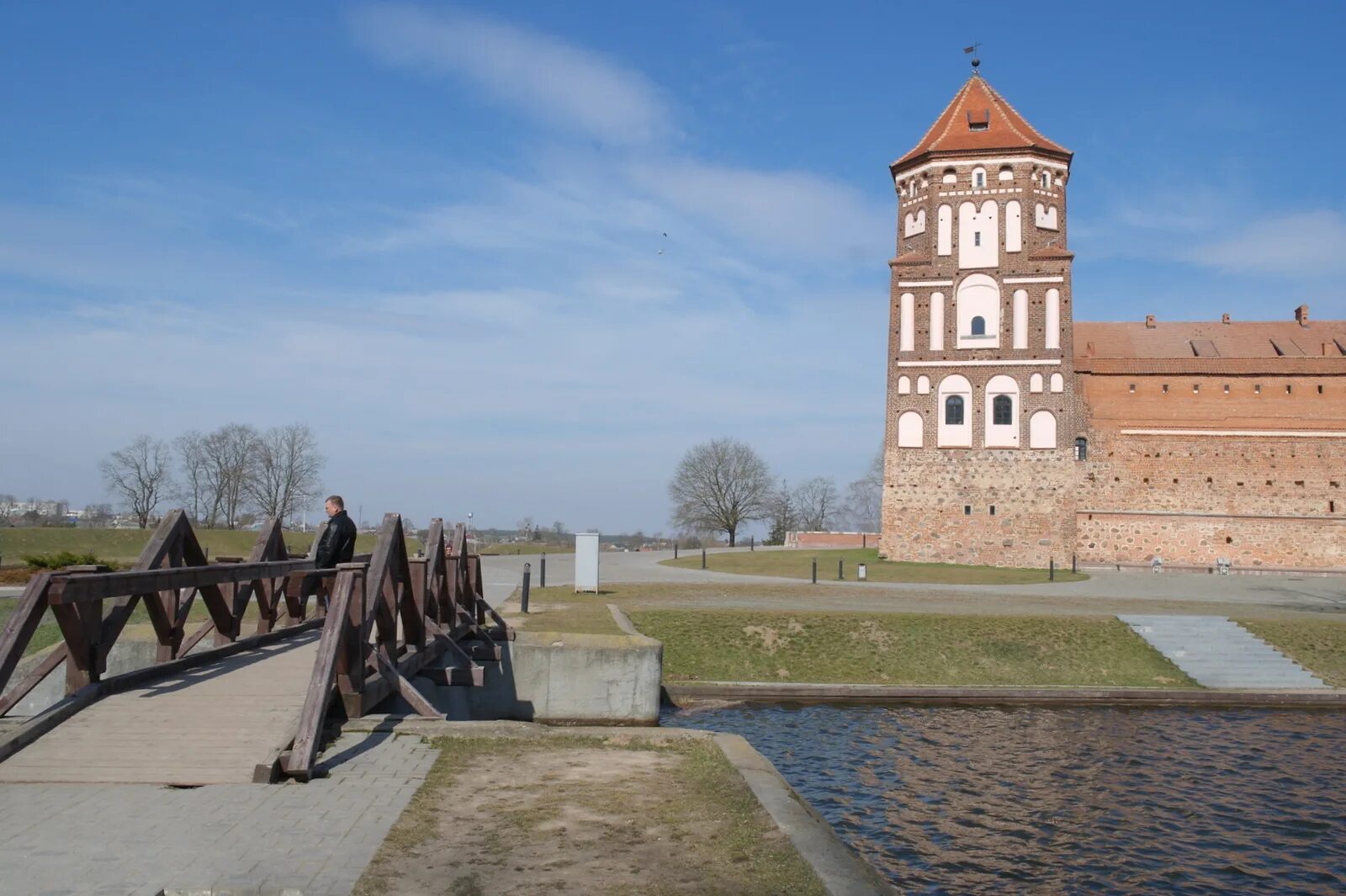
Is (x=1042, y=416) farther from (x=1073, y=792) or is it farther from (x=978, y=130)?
(x=1073, y=792)

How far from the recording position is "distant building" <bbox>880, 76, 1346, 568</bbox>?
41031 millimetres

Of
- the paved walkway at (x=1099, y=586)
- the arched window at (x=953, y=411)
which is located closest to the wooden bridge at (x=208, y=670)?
the paved walkway at (x=1099, y=586)

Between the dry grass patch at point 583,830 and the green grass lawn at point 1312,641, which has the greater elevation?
the dry grass patch at point 583,830

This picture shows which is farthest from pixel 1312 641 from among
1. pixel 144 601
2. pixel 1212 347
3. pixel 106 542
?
pixel 106 542

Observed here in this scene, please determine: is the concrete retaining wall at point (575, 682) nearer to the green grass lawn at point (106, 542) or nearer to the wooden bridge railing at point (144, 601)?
the wooden bridge railing at point (144, 601)

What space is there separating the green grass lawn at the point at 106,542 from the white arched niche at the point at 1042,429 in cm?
2660

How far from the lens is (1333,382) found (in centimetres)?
4309

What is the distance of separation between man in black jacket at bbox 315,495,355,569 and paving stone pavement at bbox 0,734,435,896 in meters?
4.48

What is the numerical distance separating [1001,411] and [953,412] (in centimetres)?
183

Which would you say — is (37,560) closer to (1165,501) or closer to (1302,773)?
(1302,773)

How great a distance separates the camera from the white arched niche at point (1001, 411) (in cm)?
4138

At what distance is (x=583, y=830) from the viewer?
6.16 metres

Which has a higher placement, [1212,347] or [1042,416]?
[1212,347]

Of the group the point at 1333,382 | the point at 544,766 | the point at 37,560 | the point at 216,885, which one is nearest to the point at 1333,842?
the point at 544,766
